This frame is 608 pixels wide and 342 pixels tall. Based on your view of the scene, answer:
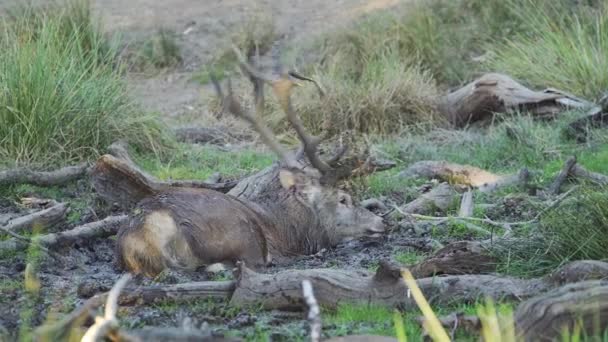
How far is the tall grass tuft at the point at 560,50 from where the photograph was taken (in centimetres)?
1186

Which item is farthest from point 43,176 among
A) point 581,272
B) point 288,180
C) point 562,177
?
point 581,272

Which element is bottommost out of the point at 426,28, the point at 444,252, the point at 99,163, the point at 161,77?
the point at 161,77

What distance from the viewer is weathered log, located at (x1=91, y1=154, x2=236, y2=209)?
7.23m

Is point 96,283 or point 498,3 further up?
point 96,283

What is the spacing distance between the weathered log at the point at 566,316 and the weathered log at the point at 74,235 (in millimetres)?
2964

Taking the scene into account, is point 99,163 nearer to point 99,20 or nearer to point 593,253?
point 593,253

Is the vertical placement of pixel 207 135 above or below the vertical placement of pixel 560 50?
below

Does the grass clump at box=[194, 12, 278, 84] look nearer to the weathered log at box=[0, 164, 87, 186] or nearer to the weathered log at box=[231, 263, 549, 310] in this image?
the weathered log at box=[0, 164, 87, 186]

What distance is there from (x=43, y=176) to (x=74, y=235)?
1.80 m

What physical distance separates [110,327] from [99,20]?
382 inches

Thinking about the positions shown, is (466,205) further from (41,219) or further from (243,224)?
(41,219)

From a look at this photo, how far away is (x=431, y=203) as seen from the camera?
316 inches

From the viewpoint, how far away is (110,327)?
322 cm

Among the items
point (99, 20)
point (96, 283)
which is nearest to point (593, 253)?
point (96, 283)
